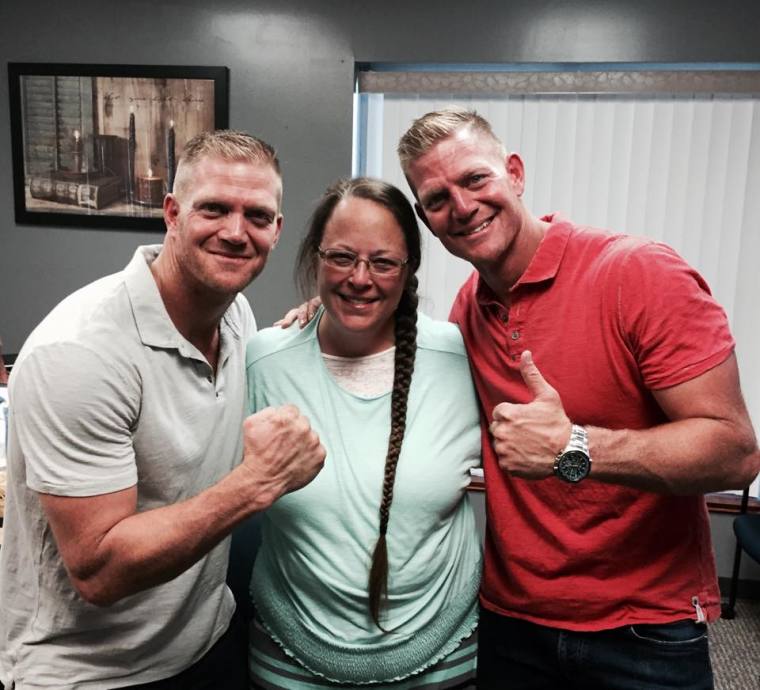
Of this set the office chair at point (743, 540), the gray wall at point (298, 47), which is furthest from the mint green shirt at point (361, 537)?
the gray wall at point (298, 47)

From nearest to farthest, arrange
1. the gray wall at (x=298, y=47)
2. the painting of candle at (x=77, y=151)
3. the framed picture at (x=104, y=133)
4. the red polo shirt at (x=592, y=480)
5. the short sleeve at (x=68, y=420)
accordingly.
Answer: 1. the short sleeve at (x=68, y=420)
2. the red polo shirt at (x=592, y=480)
3. the gray wall at (x=298, y=47)
4. the framed picture at (x=104, y=133)
5. the painting of candle at (x=77, y=151)

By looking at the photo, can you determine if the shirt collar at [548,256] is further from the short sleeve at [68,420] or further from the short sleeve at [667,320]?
the short sleeve at [68,420]

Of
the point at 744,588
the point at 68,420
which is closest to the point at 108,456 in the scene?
the point at 68,420

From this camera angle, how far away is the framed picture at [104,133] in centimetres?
327

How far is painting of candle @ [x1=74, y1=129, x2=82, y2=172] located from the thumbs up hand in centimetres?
283

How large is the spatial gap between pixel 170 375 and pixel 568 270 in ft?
2.58

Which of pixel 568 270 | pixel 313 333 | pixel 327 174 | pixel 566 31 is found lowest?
pixel 313 333

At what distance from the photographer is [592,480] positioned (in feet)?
4.52

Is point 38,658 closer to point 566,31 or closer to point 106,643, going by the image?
point 106,643

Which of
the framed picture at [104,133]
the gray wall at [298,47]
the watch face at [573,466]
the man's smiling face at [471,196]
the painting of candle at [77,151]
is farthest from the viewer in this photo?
the painting of candle at [77,151]

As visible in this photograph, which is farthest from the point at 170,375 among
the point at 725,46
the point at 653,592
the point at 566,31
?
the point at 725,46

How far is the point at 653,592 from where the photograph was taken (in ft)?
4.66

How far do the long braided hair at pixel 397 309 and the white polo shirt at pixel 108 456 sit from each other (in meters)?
0.31

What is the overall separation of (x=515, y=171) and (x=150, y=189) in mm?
2268
